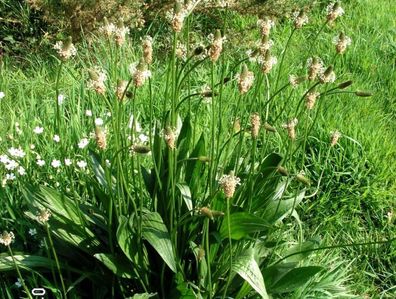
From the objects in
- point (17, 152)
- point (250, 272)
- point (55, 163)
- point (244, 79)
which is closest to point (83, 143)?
point (55, 163)

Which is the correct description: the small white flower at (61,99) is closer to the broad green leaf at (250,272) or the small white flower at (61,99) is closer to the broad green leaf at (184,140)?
the broad green leaf at (184,140)

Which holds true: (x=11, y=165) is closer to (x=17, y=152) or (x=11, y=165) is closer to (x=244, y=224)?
(x=17, y=152)

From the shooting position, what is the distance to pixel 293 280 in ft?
6.82

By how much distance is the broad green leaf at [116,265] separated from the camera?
1.91m

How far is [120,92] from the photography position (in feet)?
5.32

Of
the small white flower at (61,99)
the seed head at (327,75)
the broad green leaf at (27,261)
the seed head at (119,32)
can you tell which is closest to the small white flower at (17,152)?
the small white flower at (61,99)

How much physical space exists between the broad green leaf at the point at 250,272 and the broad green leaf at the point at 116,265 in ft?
1.16

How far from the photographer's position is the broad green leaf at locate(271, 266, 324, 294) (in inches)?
80.9

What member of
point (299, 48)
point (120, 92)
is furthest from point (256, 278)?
point (299, 48)

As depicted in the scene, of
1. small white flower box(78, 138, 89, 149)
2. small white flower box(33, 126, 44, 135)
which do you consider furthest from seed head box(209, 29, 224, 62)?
small white flower box(33, 126, 44, 135)

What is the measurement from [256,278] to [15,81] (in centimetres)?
217

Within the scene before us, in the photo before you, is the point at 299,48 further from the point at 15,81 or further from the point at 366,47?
the point at 15,81

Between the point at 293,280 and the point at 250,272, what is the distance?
0.25 metres

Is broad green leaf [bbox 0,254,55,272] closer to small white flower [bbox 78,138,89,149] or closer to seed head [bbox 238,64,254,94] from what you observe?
small white flower [bbox 78,138,89,149]
